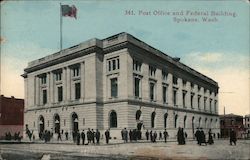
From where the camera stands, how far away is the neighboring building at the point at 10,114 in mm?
14109

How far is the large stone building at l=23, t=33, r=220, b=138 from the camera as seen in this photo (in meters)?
14.8

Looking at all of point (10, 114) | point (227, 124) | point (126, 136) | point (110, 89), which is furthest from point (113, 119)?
point (227, 124)

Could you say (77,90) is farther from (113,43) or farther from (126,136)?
(126,136)

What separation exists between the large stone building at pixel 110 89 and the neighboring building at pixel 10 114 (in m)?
0.33

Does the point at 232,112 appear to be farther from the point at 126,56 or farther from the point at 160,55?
the point at 126,56

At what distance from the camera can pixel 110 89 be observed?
15289 mm

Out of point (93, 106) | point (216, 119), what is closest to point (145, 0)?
point (93, 106)

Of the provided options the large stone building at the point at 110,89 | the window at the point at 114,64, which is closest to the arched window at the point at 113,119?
the large stone building at the point at 110,89

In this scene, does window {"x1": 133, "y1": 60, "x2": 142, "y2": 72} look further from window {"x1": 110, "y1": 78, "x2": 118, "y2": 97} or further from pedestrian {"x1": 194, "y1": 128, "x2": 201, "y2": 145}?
pedestrian {"x1": 194, "y1": 128, "x2": 201, "y2": 145}

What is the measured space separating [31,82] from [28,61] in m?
1.66

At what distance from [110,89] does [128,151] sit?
100 inches

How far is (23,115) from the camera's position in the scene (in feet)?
51.3

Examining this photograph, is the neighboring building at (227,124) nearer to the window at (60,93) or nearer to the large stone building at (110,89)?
the large stone building at (110,89)

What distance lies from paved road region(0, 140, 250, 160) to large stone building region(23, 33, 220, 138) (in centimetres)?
85
